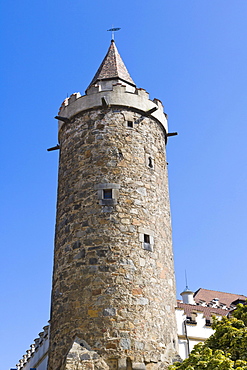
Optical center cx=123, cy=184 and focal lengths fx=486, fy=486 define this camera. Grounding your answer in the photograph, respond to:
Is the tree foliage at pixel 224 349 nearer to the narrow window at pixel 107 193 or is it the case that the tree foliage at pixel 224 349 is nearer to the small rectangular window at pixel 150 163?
the narrow window at pixel 107 193

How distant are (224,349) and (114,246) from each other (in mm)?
3379

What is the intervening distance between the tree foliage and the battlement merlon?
6.03m

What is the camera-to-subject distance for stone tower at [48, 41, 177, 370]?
10875 millimetres

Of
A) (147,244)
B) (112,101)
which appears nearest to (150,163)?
(112,101)

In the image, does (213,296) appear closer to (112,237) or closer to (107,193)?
(107,193)

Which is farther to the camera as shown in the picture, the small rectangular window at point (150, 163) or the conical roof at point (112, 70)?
the conical roof at point (112, 70)

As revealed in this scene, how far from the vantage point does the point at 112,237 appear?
11.7 metres

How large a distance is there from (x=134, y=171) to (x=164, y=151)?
199cm

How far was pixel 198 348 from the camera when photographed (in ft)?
33.6

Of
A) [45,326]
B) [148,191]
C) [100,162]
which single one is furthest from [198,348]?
[45,326]

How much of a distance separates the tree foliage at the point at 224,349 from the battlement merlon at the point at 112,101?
6.03m

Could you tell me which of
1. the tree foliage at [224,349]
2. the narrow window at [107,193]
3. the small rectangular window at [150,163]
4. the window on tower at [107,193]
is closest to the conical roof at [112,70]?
the small rectangular window at [150,163]

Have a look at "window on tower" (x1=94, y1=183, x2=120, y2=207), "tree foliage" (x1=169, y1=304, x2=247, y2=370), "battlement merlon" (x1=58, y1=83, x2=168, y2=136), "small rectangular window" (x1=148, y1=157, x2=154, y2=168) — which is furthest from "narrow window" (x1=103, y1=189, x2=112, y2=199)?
"tree foliage" (x1=169, y1=304, x2=247, y2=370)

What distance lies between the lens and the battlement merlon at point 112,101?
13.6 meters
